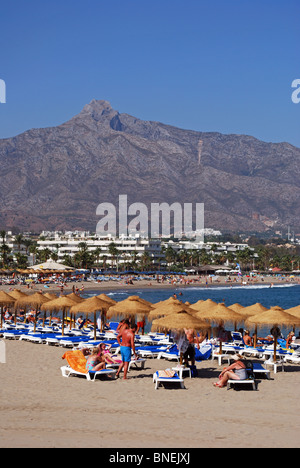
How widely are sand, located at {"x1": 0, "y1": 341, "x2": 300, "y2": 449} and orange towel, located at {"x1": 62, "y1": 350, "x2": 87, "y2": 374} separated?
266mm

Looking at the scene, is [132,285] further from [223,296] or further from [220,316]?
[220,316]

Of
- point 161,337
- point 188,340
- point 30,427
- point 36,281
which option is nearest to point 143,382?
point 188,340

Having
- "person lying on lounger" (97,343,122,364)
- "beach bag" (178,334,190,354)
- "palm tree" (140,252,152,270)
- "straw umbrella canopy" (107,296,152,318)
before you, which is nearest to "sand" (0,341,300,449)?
"person lying on lounger" (97,343,122,364)

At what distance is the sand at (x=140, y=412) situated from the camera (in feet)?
29.0

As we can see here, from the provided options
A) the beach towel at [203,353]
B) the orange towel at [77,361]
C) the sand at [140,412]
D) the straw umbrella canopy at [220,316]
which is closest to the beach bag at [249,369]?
the sand at [140,412]

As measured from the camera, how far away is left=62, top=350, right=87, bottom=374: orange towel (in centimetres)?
1445

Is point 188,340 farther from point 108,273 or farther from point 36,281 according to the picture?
point 108,273

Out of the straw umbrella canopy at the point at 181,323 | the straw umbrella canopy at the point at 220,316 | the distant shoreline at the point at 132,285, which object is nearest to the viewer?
the straw umbrella canopy at the point at 181,323

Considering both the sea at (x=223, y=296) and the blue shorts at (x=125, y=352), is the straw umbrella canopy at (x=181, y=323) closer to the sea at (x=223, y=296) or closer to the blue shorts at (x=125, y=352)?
the blue shorts at (x=125, y=352)

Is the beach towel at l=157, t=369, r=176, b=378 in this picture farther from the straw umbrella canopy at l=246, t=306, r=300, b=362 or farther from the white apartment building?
the white apartment building

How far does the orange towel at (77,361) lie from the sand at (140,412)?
0.27 meters

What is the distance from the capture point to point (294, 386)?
14.0 m

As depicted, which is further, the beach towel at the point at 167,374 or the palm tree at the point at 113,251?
the palm tree at the point at 113,251

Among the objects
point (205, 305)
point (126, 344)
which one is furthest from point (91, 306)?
point (126, 344)
